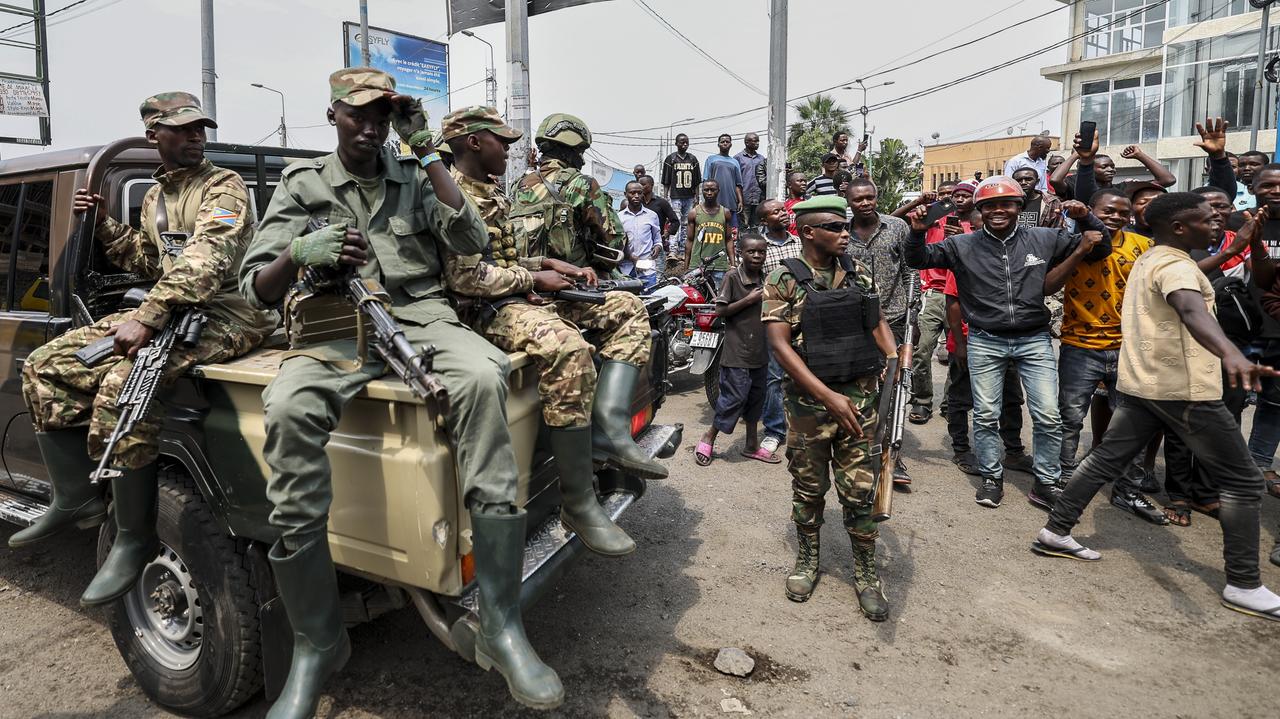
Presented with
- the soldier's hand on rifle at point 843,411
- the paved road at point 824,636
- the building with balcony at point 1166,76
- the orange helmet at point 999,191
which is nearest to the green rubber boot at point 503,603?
the paved road at point 824,636

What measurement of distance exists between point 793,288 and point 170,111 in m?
2.81

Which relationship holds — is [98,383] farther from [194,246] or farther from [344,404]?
[344,404]

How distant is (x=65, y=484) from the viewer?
310 cm

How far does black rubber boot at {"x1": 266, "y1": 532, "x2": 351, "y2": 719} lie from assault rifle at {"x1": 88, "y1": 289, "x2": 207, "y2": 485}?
706 mm

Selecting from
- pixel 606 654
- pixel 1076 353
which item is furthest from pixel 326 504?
pixel 1076 353

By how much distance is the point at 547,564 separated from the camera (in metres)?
2.91

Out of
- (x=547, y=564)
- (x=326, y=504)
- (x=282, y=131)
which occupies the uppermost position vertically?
(x=282, y=131)

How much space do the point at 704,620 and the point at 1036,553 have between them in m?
2.02

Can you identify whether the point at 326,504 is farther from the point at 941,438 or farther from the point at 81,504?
the point at 941,438

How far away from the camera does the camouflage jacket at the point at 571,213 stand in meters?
3.97

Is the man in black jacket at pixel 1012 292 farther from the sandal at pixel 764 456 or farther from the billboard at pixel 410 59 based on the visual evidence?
the billboard at pixel 410 59

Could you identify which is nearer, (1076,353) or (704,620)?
(704,620)

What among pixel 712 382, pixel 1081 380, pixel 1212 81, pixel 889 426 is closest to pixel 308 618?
pixel 889 426

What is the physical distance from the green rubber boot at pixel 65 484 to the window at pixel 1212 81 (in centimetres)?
2964
